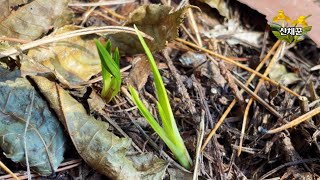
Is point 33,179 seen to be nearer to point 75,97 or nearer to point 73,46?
point 75,97

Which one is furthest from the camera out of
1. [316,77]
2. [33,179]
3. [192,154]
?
[316,77]

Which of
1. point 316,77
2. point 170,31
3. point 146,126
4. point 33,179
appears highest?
point 170,31

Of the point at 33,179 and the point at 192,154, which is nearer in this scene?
the point at 33,179

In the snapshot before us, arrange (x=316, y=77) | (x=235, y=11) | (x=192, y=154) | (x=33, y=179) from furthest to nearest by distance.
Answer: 1. (x=235, y=11)
2. (x=316, y=77)
3. (x=192, y=154)
4. (x=33, y=179)

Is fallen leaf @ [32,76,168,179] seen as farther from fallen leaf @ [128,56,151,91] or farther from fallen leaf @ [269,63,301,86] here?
fallen leaf @ [269,63,301,86]

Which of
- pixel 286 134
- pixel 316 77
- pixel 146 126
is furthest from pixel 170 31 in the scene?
pixel 316 77

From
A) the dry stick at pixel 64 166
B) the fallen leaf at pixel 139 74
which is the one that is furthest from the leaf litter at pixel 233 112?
the dry stick at pixel 64 166

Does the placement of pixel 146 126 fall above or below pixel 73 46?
below
